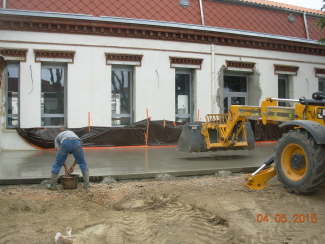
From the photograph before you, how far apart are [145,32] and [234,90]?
609cm

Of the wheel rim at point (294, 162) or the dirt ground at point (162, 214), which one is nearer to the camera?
the dirt ground at point (162, 214)

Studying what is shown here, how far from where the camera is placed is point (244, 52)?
1762 cm

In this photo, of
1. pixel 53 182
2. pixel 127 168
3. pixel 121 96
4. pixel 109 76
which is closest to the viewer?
pixel 53 182

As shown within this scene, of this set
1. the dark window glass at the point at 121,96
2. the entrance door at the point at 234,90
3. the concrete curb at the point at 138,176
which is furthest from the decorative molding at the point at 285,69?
the concrete curb at the point at 138,176

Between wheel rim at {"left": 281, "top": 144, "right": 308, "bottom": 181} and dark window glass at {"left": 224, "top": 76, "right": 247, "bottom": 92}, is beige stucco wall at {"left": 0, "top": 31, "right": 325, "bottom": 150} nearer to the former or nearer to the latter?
dark window glass at {"left": 224, "top": 76, "right": 247, "bottom": 92}

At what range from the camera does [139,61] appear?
50.6 feet

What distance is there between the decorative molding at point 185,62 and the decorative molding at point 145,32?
95cm

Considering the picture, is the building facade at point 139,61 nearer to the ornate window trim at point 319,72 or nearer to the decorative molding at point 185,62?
the decorative molding at point 185,62

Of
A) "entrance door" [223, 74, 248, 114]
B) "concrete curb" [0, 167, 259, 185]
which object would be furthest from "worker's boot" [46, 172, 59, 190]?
"entrance door" [223, 74, 248, 114]

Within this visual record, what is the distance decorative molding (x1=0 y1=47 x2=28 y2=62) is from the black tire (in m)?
11.6

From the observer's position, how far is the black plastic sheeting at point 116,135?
13.6 m

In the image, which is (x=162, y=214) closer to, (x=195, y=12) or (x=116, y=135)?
(x=116, y=135)
